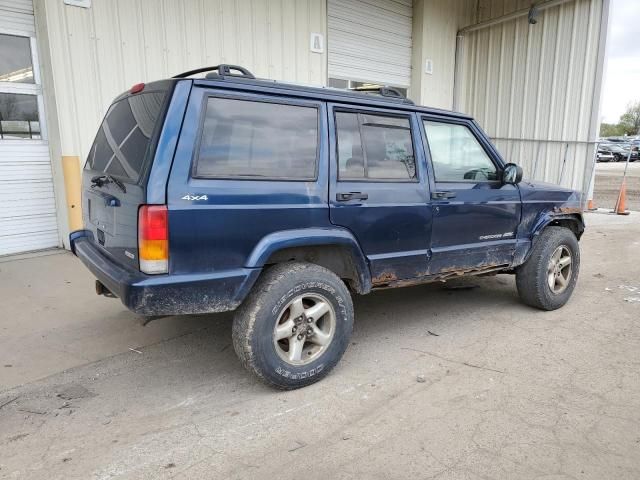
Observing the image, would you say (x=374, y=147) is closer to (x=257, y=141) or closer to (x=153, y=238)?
(x=257, y=141)

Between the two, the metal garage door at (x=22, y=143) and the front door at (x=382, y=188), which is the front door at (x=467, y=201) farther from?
the metal garage door at (x=22, y=143)

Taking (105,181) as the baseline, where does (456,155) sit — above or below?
above

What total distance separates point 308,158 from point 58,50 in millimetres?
4795

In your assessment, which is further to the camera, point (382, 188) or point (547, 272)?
point (547, 272)

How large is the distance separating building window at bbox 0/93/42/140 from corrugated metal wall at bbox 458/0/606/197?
10359 millimetres

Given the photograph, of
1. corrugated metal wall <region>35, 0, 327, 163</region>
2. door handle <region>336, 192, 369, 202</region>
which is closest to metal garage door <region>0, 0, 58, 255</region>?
corrugated metal wall <region>35, 0, 327, 163</region>

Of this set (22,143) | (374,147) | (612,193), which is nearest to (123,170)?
(374,147)

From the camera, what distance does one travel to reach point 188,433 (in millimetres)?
2865

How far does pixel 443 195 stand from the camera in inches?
158

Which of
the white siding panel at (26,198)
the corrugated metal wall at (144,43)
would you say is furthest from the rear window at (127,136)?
the white siding panel at (26,198)

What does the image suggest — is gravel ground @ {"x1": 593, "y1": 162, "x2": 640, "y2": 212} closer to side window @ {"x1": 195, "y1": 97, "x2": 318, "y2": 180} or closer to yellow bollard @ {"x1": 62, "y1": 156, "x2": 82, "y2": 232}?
side window @ {"x1": 195, "y1": 97, "x2": 318, "y2": 180}

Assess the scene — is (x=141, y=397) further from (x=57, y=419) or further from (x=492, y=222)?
(x=492, y=222)

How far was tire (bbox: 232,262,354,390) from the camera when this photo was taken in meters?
3.12

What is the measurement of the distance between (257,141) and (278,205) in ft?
1.43
